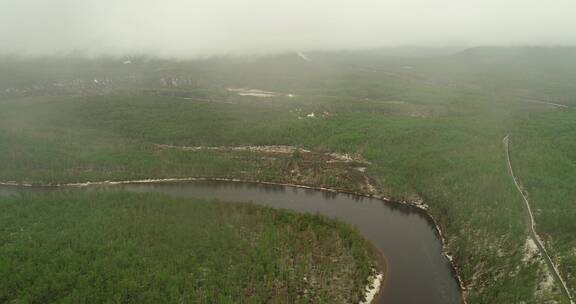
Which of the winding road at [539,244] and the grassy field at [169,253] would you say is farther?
the grassy field at [169,253]

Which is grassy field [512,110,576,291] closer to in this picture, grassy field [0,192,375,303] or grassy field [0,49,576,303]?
grassy field [0,49,576,303]

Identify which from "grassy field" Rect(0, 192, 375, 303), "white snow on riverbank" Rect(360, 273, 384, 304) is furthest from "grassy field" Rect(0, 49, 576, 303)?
"grassy field" Rect(0, 192, 375, 303)

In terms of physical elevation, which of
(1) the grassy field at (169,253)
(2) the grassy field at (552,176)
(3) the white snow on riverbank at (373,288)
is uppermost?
(2) the grassy field at (552,176)

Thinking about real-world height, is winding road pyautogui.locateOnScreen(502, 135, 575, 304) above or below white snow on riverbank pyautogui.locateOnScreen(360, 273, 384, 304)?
above

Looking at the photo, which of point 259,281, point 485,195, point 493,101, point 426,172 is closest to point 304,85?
point 493,101

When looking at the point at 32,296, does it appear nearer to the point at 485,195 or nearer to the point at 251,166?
the point at 251,166

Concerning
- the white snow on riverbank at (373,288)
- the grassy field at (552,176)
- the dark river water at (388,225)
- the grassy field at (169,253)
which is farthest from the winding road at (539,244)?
the grassy field at (169,253)

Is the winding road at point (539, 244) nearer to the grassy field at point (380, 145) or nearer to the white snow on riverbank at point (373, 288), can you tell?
the grassy field at point (380, 145)
